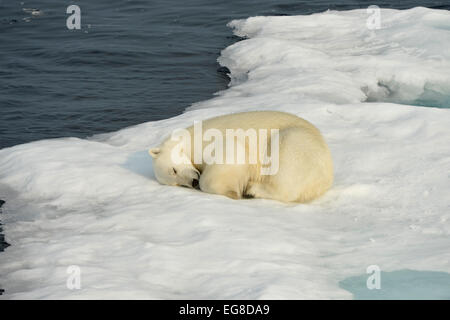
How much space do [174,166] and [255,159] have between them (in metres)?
0.85

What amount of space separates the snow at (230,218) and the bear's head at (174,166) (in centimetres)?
13

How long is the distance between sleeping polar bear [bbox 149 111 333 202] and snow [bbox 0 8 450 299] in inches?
5.7

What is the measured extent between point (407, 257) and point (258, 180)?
1.79 metres

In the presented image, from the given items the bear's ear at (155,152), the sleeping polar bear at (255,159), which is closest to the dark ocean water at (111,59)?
the bear's ear at (155,152)

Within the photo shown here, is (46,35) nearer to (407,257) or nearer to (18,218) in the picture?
(18,218)

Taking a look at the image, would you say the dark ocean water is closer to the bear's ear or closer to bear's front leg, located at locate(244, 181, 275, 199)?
the bear's ear

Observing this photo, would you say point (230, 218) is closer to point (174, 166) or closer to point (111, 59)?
point (174, 166)

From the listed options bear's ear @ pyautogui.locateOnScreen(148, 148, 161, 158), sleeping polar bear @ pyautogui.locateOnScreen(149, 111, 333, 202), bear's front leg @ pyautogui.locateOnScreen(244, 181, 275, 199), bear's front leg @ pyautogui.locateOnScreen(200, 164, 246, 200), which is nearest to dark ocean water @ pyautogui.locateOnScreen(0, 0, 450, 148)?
bear's ear @ pyautogui.locateOnScreen(148, 148, 161, 158)

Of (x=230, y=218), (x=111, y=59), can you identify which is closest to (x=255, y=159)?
(x=230, y=218)

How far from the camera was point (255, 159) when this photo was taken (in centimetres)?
706

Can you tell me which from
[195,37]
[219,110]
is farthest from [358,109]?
[195,37]

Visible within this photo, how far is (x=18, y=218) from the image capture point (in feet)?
23.7

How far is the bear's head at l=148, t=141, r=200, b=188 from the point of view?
732 cm
